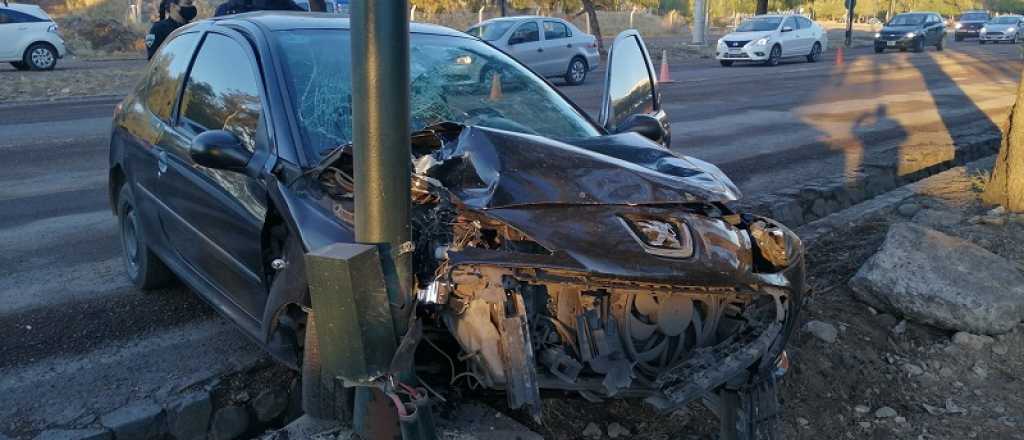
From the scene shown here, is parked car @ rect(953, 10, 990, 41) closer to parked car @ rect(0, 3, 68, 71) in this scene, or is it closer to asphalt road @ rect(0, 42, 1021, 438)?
asphalt road @ rect(0, 42, 1021, 438)

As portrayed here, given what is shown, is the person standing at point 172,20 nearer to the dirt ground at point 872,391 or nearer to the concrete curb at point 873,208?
the concrete curb at point 873,208

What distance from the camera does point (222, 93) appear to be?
4.21m

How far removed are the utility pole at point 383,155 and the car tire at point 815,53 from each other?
29.5m

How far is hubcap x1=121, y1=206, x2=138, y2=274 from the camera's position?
5254 millimetres

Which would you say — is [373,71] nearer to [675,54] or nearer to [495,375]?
[495,375]

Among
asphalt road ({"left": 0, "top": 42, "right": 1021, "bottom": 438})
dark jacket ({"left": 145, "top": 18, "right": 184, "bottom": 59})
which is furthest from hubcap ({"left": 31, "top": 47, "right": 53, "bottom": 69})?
dark jacket ({"left": 145, "top": 18, "right": 184, "bottom": 59})

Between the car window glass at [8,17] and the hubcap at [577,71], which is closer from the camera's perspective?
the car window glass at [8,17]

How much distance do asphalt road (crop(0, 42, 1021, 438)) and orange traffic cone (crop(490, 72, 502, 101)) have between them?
1.79m

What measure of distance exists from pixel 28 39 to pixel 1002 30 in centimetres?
4443

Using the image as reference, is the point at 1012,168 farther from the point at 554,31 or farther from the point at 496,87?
the point at 554,31

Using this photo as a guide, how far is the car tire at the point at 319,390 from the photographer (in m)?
3.03

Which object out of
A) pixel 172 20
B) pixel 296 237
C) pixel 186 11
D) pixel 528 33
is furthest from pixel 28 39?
pixel 296 237

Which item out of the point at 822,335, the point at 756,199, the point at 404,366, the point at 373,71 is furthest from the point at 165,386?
the point at 756,199

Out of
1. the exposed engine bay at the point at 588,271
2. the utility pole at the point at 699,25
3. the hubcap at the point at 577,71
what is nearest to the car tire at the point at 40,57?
the hubcap at the point at 577,71
